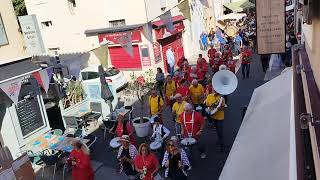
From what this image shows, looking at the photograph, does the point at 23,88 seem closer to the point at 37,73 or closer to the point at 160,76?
the point at 37,73

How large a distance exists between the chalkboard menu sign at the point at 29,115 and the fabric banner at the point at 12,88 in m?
1.21

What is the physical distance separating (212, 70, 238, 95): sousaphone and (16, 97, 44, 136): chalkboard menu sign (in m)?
6.26

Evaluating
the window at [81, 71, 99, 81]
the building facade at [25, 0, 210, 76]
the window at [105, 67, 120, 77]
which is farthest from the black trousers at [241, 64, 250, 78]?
the window at [81, 71, 99, 81]

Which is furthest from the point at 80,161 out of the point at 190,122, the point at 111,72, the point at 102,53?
the point at 111,72

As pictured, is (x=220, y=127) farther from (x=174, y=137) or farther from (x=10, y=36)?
(x=10, y=36)

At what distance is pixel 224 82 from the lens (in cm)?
1037

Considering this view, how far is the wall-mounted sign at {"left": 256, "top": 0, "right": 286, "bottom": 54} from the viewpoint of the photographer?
5582mm

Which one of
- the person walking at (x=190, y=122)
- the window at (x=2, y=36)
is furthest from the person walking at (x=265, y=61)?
the window at (x=2, y=36)

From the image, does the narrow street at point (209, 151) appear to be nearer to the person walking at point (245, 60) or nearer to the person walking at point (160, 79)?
the person walking at point (160, 79)

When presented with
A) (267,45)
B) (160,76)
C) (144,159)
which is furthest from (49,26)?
(267,45)

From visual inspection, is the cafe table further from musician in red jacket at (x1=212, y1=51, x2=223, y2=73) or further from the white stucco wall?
musician in red jacket at (x1=212, y1=51, x2=223, y2=73)

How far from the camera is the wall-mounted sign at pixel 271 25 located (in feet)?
18.3

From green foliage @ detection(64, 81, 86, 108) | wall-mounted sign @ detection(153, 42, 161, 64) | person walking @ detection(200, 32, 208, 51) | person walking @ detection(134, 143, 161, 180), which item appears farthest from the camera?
person walking @ detection(200, 32, 208, 51)

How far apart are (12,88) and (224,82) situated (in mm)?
6199
